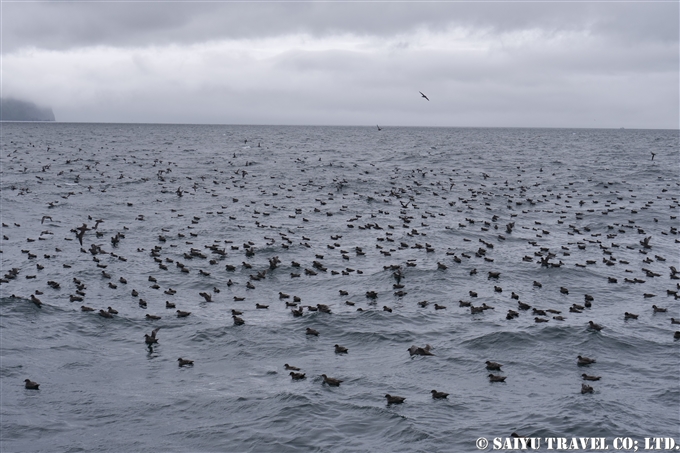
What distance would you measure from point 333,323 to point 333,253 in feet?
42.1

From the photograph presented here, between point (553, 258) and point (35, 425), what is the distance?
2923cm

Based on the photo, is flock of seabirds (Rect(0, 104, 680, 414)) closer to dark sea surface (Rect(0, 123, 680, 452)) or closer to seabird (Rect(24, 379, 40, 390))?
seabird (Rect(24, 379, 40, 390))

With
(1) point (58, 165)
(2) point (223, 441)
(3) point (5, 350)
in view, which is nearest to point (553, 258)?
(2) point (223, 441)

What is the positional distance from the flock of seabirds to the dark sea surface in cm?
22

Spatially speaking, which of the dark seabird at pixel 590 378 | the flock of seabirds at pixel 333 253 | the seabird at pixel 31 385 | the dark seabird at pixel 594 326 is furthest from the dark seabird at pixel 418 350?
the seabird at pixel 31 385

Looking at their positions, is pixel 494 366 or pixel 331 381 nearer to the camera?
pixel 331 381

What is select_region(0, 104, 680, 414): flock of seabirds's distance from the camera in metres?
27.6

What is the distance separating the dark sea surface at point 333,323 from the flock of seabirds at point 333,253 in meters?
0.22

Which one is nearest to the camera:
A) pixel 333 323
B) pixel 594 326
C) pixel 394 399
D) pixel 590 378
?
pixel 394 399

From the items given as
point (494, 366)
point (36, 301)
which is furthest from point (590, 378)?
point (36, 301)

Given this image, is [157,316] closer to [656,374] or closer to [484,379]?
[484,379]

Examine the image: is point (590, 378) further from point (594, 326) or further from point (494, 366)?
point (594, 326)

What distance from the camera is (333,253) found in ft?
129

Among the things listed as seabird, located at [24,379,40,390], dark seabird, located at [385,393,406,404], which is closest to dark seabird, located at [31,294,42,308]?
seabird, located at [24,379,40,390]
